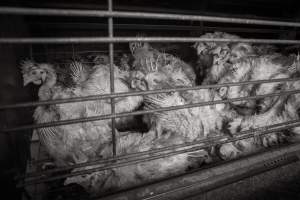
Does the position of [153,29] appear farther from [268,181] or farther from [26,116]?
[268,181]

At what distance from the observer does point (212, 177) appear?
1184 millimetres

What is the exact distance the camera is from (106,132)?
176cm

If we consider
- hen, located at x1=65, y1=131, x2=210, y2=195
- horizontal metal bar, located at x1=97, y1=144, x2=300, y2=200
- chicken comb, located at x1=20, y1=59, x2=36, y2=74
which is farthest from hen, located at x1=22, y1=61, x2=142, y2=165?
horizontal metal bar, located at x1=97, y1=144, x2=300, y2=200

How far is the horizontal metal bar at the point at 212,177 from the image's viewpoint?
3.47ft

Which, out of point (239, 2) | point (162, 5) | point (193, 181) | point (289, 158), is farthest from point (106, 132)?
point (239, 2)

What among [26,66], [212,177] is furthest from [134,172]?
[26,66]

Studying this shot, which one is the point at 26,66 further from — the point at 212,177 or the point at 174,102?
the point at 212,177

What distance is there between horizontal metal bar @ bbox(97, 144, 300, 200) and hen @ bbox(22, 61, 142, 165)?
0.71 m

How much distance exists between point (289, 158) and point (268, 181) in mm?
269

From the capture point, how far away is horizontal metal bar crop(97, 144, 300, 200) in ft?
3.47

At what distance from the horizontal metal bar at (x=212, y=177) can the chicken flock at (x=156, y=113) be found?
0.20m

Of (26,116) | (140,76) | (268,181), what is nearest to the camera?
(268,181)

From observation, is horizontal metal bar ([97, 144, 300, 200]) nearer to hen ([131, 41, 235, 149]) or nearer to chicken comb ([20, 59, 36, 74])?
hen ([131, 41, 235, 149])

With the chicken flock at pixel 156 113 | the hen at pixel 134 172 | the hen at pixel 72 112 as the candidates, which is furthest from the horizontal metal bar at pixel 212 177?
the hen at pixel 72 112
